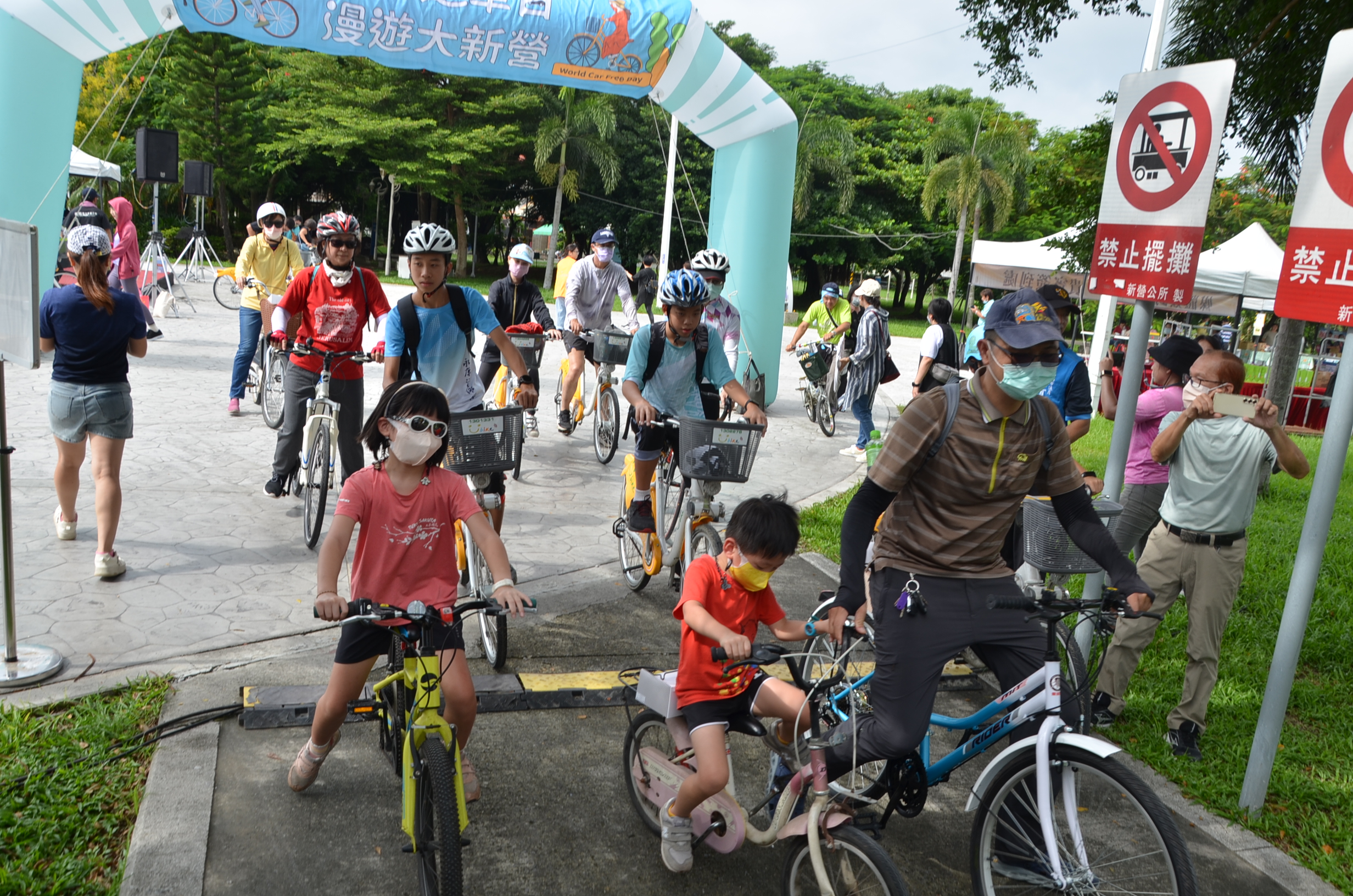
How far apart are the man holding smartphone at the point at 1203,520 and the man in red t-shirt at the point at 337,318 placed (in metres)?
4.53

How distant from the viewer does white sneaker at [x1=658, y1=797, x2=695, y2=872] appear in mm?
3389

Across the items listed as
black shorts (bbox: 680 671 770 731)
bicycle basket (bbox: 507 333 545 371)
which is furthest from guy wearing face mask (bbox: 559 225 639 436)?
black shorts (bbox: 680 671 770 731)

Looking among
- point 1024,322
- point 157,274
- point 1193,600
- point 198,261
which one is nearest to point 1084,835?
point 1024,322

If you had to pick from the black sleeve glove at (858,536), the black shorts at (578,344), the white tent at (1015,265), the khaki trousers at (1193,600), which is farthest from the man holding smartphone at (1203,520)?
the white tent at (1015,265)

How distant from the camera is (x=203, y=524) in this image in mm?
6895

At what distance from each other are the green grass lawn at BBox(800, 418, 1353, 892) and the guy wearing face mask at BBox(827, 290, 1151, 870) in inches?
71.8

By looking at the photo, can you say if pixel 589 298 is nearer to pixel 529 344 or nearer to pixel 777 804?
pixel 529 344

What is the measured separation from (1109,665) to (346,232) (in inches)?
197

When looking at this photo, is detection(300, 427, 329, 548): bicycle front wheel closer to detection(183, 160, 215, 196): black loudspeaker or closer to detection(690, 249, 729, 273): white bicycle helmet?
detection(690, 249, 729, 273): white bicycle helmet

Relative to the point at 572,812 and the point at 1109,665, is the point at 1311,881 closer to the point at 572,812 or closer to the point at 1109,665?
the point at 1109,665

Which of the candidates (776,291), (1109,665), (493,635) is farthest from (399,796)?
(776,291)

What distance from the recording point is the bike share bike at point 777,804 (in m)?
2.80

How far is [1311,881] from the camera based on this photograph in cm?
379

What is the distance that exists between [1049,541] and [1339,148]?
6.11ft
